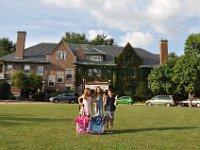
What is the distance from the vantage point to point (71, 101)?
163 feet

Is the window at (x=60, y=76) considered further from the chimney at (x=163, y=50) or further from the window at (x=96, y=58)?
the chimney at (x=163, y=50)

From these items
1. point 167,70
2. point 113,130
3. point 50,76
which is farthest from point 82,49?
point 113,130

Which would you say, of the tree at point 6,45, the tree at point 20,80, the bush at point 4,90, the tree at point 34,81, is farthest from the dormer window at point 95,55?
the tree at point 6,45

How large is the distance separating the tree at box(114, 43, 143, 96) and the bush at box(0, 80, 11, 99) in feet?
59.5

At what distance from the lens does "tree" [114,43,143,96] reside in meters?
59.5

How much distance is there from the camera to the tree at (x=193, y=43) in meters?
60.4

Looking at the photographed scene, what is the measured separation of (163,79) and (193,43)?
10.9m

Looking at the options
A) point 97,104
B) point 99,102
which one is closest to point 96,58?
point 99,102

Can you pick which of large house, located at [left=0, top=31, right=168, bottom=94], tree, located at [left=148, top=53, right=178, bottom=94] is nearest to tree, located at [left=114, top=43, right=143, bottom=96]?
large house, located at [left=0, top=31, right=168, bottom=94]

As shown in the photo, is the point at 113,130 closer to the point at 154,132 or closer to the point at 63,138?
the point at 154,132

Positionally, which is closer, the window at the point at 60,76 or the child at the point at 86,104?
the child at the point at 86,104

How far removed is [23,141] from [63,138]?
1488mm

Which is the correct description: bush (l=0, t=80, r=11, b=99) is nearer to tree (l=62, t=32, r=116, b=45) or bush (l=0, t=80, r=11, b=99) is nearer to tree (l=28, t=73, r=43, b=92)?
tree (l=28, t=73, r=43, b=92)

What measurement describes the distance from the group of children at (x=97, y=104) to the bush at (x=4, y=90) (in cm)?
4110
